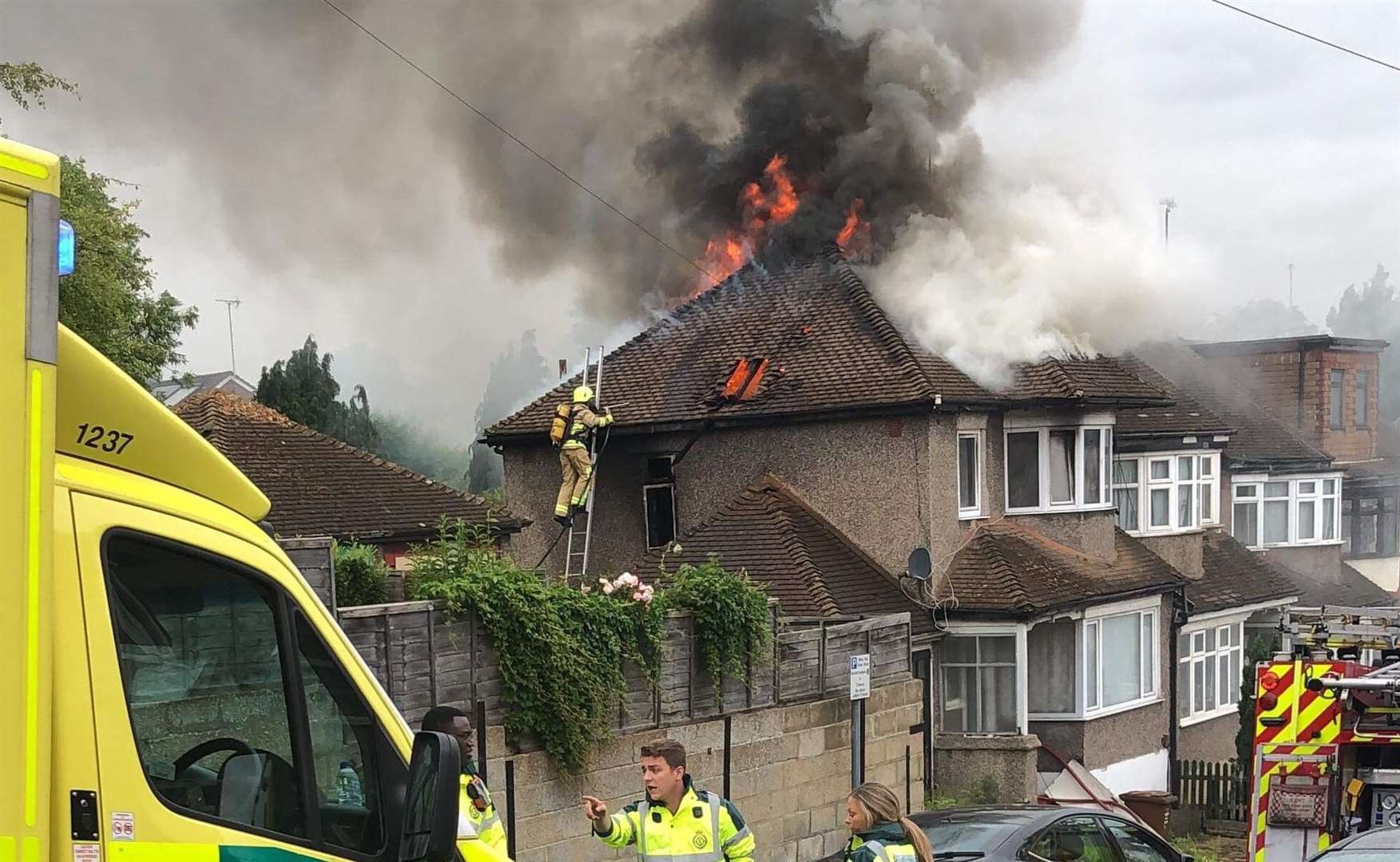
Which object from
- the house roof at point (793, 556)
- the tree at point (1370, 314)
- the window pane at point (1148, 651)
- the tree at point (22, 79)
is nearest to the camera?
the tree at point (22, 79)

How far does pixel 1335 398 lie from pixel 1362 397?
6.73 ft

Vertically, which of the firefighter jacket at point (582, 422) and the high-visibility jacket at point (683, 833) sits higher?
the firefighter jacket at point (582, 422)

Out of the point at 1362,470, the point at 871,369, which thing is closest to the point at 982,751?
the point at 871,369

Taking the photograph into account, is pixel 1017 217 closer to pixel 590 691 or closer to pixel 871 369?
pixel 871 369

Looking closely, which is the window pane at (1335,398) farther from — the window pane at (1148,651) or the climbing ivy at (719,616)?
the climbing ivy at (719,616)

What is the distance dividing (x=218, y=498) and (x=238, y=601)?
261mm

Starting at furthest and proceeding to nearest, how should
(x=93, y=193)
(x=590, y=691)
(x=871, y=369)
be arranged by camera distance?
(x=871, y=369), (x=93, y=193), (x=590, y=691)

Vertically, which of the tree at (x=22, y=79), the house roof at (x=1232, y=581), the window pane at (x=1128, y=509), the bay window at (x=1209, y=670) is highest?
the tree at (x=22, y=79)

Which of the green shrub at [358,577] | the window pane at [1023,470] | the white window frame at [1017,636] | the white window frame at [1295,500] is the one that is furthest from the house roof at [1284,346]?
the green shrub at [358,577]

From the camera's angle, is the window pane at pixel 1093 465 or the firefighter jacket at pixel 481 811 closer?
the firefighter jacket at pixel 481 811

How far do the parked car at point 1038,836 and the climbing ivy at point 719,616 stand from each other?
402cm

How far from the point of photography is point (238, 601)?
153 inches

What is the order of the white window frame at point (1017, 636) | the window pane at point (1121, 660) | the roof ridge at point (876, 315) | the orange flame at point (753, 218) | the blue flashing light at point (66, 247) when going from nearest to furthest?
the blue flashing light at point (66, 247) < the white window frame at point (1017, 636) < the roof ridge at point (876, 315) < the window pane at point (1121, 660) < the orange flame at point (753, 218)

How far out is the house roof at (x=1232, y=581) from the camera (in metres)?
28.6
